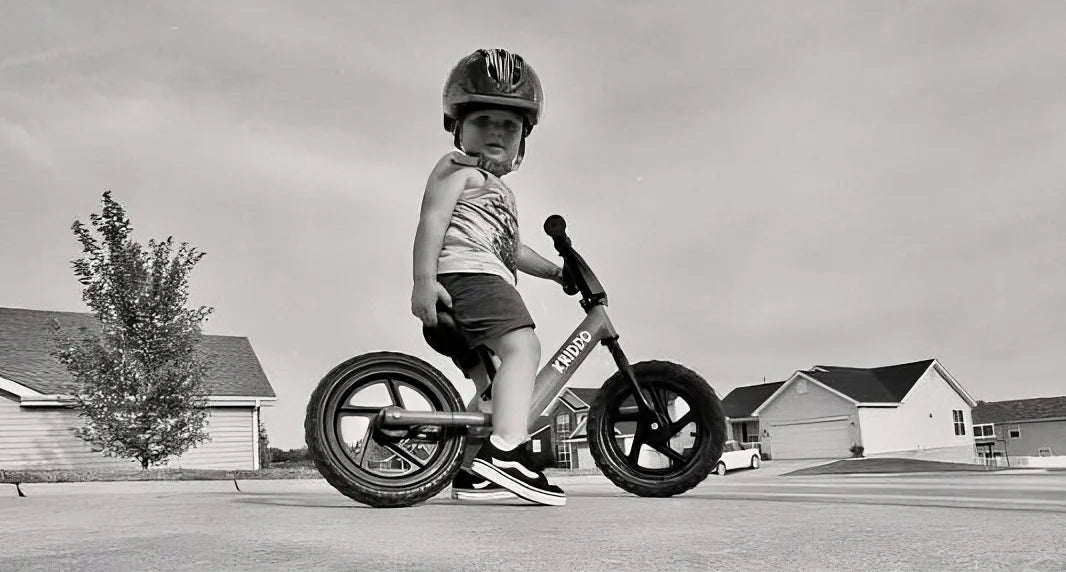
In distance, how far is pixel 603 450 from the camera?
3549mm

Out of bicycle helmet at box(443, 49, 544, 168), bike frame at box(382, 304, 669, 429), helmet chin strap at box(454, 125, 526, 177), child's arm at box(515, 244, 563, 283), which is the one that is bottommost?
bike frame at box(382, 304, 669, 429)

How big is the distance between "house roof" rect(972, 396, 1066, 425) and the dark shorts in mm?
56162

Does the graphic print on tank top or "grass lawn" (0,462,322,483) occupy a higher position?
the graphic print on tank top

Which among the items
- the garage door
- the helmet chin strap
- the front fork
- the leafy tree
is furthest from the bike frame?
the garage door

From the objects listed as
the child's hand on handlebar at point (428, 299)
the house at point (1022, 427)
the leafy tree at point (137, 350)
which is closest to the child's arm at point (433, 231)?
the child's hand on handlebar at point (428, 299)

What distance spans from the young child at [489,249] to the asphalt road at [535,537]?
0.19 m

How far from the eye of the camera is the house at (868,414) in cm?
4275

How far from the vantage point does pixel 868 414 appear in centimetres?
4256

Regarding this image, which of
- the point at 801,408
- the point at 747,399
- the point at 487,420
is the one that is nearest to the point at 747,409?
the point at 747,399

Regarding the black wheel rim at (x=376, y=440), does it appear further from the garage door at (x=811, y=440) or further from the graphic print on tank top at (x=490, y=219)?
the garage door at (x=811, y=440)

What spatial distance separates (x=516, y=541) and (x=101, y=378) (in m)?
16.7

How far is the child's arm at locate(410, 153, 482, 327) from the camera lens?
10.1ft

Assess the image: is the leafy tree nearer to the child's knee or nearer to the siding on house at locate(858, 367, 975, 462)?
the child's knee

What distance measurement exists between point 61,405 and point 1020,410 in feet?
177
